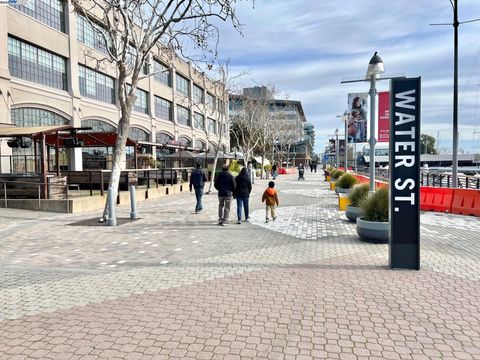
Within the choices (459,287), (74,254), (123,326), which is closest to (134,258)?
(74,254)

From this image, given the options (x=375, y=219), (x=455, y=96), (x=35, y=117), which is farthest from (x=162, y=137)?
(x=375, y=219)

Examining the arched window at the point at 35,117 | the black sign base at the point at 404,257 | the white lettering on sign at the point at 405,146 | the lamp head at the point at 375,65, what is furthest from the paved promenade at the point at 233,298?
the arched window at the point at 35,117

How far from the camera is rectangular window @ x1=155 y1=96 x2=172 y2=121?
40125mm

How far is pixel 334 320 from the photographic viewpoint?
4180 millimetres

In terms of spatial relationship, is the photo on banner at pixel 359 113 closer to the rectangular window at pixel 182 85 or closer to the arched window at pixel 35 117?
the arched window at pixel 35 117

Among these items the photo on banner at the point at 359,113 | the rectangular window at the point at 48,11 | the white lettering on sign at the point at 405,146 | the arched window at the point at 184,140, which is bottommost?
the white lettering on sign at the point at 405,146

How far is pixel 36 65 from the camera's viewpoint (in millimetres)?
22562

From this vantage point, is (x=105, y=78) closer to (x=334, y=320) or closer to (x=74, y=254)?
(x=74, y=254)

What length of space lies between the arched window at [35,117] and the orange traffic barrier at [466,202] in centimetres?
2140

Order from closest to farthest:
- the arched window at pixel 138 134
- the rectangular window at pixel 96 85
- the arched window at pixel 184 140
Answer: the rectangular window at pixel 96 85 → the arched window at pixel 138 134 → the arched window at pixel 184 140

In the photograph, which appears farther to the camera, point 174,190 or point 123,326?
point 174,190

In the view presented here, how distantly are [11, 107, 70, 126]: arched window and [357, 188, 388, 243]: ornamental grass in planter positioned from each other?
19787 millimetres

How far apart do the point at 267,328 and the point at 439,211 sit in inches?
471

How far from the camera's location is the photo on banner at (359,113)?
12945 mm
